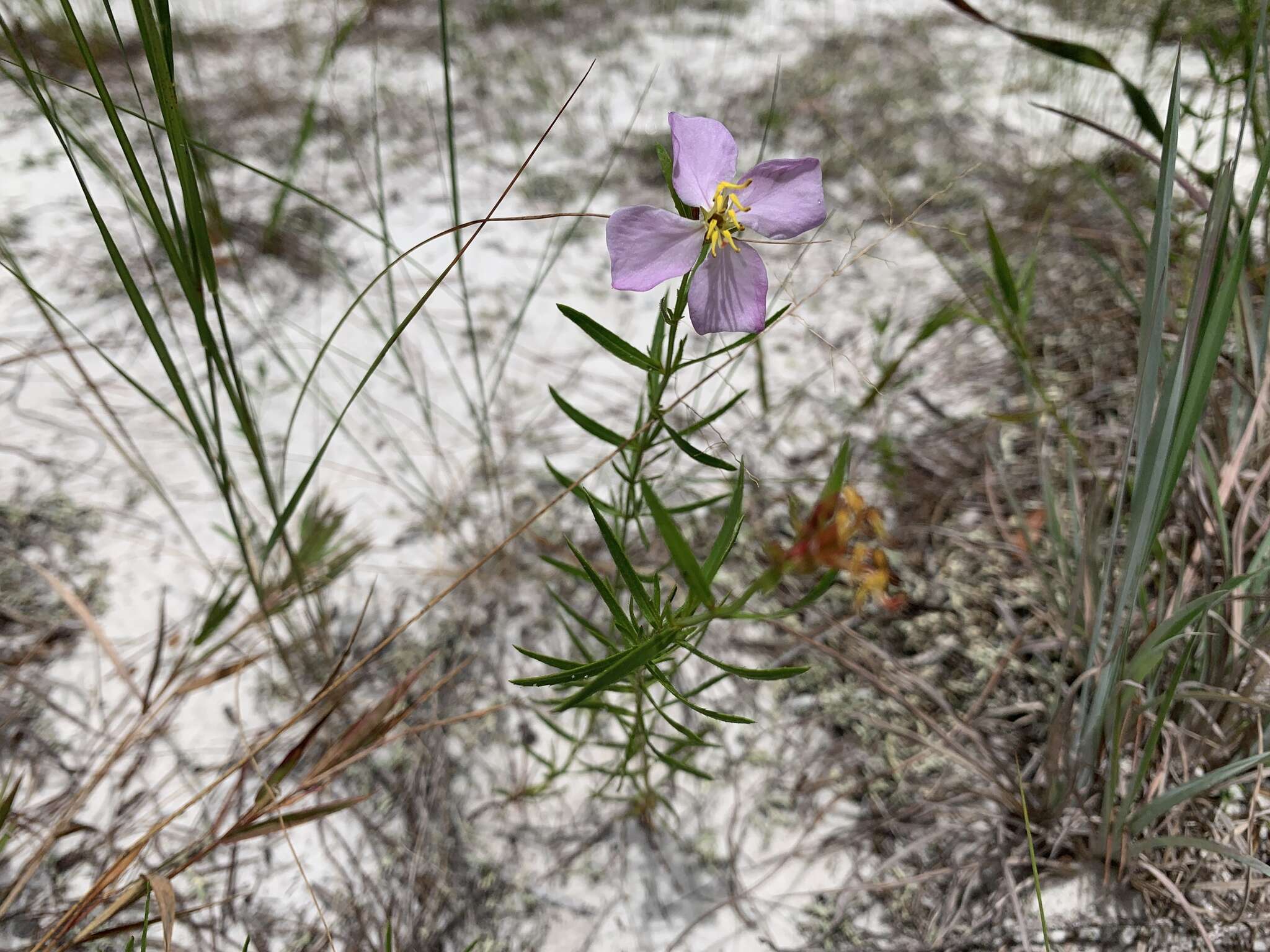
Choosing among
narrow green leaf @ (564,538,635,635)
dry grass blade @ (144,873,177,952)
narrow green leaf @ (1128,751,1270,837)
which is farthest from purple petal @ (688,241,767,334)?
dry grass blade @ (144,873,177,952)

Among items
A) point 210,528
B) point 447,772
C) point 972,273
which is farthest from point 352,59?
point 447,772

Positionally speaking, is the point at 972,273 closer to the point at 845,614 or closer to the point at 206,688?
the point at 845,614

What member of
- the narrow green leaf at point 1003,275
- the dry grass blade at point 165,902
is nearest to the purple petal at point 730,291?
the narrow green leaf at point 1003,275

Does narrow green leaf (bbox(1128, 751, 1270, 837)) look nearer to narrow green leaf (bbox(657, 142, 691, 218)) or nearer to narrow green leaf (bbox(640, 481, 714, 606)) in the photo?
narrow green leaf (bbox(640, 481, 714, 606))

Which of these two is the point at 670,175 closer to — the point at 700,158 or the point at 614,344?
the point at 700,158

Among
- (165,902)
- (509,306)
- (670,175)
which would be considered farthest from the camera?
Result: (509,306)

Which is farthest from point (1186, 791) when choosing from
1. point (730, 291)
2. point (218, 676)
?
point (218, 676)

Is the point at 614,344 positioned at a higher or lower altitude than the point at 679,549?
higher
